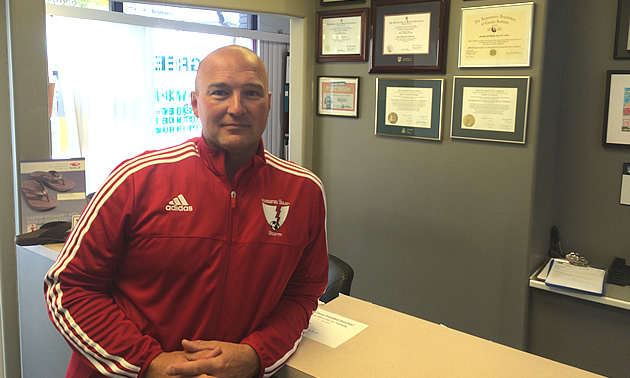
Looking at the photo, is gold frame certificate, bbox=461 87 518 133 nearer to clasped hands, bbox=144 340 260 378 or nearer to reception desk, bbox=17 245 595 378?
reception desk, bbox=17 245 595 378

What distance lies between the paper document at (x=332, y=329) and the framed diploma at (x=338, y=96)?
1.85 m

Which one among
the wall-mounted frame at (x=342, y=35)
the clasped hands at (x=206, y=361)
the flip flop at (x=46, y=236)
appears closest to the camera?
the clasped hands at (x=206, y=361)

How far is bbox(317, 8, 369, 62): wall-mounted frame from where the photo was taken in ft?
9.96

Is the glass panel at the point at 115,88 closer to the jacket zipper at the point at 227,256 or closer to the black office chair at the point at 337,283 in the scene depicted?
the black office chair at the point at 337,283

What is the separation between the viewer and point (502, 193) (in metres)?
2.61

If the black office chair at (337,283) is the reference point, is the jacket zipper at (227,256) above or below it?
above

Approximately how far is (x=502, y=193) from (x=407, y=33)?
100 cm

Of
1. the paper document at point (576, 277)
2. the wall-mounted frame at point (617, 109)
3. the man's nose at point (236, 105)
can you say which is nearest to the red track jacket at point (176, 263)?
the man's nose at point (236, 105)

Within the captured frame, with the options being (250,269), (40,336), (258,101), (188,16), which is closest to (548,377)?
(250,269)

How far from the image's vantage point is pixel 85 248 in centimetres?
109

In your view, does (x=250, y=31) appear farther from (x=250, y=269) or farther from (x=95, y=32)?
(x=250, y=269)

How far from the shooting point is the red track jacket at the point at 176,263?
1087 millimetres

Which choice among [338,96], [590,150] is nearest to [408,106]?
[338,96]

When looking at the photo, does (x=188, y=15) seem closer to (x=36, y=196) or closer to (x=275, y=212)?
(x=36, y=196)
